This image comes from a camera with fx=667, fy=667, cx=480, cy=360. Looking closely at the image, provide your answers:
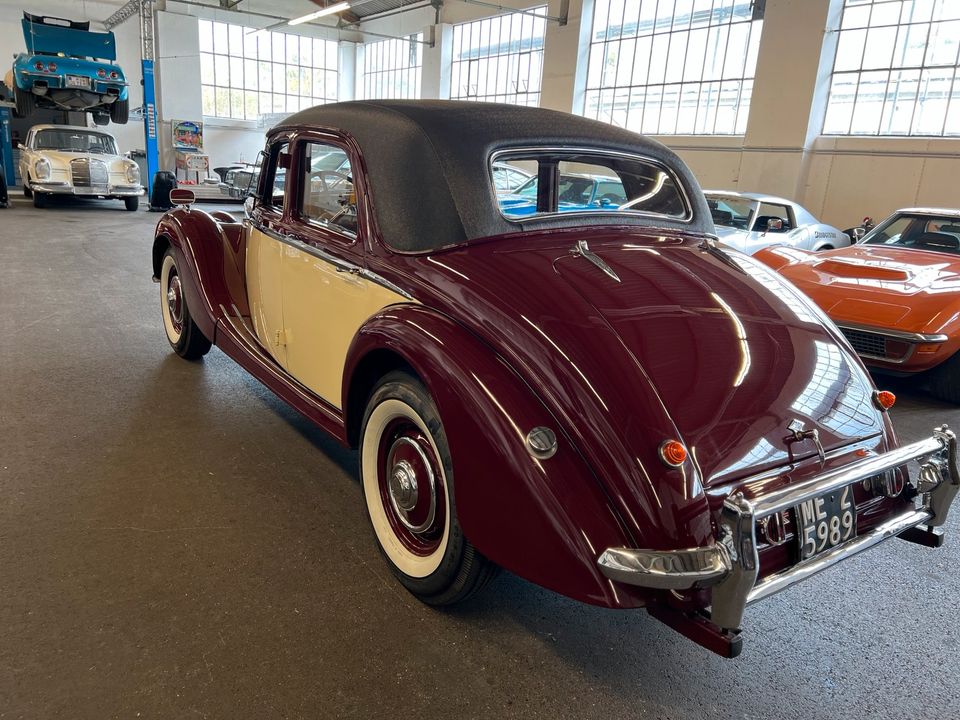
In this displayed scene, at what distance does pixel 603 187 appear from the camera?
11.1ft

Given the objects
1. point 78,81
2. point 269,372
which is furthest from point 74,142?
point 269,372

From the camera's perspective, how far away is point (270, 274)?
362 centimetres

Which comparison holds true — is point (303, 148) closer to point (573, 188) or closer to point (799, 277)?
point (573, 188)

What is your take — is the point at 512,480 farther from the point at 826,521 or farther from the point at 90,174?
the point at 90,174

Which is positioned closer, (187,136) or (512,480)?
(512,480)

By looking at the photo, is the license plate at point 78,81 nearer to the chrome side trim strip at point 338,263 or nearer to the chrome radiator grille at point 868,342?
the chrome side trim strip at point 338,263

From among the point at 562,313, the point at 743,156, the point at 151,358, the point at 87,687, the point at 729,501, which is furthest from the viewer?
the point at 743,156

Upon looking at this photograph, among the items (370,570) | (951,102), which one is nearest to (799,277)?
(370,570)

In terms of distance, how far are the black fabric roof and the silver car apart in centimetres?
569

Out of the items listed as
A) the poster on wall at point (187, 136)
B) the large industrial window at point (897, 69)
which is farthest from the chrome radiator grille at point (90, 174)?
the large industrial window at point (897, 69)

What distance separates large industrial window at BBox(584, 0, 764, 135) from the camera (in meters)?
15.7

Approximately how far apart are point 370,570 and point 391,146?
1.68m

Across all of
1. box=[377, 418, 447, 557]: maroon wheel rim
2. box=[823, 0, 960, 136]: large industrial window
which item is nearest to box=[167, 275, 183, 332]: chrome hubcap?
box=[377, 418, 447, 557]: maroon wheel rim

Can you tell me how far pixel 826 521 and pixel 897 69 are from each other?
14.3m
